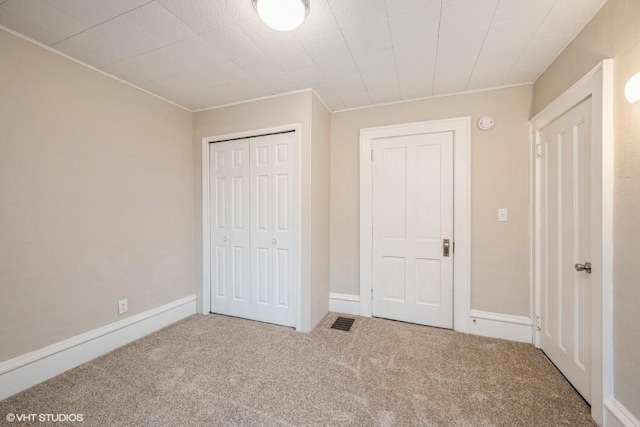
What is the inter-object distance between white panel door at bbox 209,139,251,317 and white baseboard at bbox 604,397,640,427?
278cm

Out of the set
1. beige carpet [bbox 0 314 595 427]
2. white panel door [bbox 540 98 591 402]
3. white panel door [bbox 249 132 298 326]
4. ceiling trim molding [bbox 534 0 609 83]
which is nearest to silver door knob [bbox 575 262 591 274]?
white panel door [bbox 540 98 591 402]

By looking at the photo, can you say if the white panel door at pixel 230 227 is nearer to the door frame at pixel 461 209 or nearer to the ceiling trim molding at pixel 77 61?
the ceiling trim molding at pixel 77 61

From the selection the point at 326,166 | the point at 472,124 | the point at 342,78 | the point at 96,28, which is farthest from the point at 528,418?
the point at 96,28

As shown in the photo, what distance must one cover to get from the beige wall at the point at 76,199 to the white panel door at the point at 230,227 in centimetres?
42

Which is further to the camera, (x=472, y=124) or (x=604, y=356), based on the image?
(x=472, y=124)

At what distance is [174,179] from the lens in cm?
284

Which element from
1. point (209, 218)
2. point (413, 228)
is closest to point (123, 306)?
point (209, 218)

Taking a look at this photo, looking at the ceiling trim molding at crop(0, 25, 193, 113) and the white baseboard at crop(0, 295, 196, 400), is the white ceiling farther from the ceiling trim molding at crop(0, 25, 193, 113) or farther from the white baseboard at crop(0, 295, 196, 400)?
the white baseboard at crop(0, 295, 196, 400)

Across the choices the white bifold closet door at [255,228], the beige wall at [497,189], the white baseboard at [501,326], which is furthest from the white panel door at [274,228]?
the white baseboard at [501,326]

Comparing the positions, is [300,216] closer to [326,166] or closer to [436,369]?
[326,166]

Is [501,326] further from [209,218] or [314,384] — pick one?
[209,218]

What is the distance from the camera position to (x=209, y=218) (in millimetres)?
3029

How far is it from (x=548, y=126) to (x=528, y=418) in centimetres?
213

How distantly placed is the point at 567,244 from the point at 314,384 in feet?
6.84
